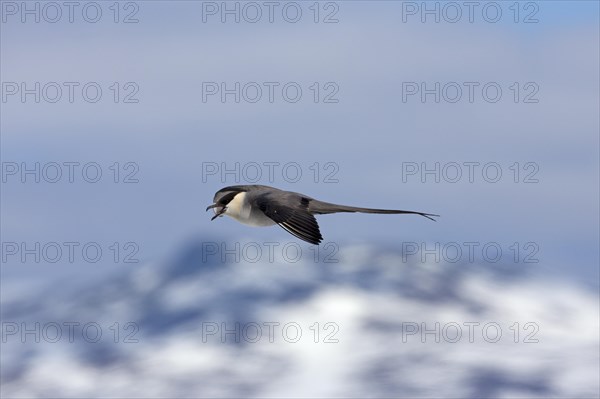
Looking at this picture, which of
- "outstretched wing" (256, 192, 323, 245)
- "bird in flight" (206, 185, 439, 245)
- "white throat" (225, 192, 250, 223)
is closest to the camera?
"outstretched wing" (256, 192, 323, 245)

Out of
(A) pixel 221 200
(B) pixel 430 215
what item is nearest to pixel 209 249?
(A) pixel 221 200

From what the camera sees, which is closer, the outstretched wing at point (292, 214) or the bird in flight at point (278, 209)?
the outstretched wing at point (292, 214)

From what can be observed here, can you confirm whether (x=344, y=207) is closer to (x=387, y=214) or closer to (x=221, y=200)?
(x=387, y=214)

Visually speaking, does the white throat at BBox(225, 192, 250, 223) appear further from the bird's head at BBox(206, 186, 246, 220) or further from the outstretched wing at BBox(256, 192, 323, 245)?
the outstretched wing at BBox(256, 192, 323, 245)

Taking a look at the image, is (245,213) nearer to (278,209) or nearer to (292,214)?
(278,209)

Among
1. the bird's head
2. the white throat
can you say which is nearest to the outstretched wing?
the white throat

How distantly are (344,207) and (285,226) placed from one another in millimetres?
2139

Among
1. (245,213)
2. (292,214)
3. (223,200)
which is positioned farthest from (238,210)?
(292,214)

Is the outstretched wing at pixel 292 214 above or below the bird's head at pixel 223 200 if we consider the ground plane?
below

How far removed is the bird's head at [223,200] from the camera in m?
26.3

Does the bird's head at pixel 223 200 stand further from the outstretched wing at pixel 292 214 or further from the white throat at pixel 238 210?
the outstretched wing at pixel 292 214

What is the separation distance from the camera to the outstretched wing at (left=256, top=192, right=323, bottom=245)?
77.5ft

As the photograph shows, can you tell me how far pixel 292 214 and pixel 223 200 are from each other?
2.55 m

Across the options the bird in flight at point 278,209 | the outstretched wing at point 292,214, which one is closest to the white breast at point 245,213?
the bird in flight at point 278,209
